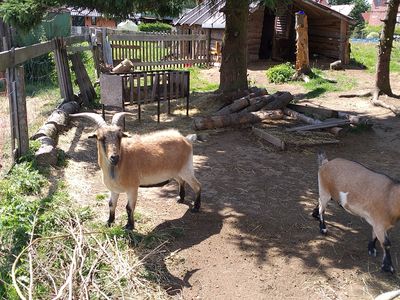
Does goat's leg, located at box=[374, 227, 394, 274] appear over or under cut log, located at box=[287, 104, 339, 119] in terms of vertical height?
under

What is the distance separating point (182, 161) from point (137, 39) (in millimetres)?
13169

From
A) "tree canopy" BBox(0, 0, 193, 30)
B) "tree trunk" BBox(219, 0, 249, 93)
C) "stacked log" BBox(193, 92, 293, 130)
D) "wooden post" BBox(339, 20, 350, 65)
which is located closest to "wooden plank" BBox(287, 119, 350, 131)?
"stacked log" BBox(193, 92, 293, 130)

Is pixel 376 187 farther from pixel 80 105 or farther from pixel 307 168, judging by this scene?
pixel 80 105

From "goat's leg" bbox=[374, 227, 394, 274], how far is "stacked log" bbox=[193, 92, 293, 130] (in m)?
5.44

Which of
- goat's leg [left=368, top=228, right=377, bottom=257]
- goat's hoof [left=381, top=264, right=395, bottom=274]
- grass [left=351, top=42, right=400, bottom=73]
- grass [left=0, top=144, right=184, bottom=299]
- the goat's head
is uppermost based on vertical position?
grass [left=351, top=42, right=400, bottom=73]

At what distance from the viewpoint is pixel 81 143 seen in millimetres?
8383

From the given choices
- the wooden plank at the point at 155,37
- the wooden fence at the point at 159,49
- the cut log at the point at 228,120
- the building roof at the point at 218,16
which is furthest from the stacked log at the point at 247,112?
the wooden plank at the point at 155,37

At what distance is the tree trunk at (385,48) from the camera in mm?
11914

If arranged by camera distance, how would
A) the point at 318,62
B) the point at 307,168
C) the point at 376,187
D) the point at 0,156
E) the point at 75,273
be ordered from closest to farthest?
the point at 75,273 < the point at 376,187 < the point at 0,156 < the point at 307,168 < the point at 318,62

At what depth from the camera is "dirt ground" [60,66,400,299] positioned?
4.25m

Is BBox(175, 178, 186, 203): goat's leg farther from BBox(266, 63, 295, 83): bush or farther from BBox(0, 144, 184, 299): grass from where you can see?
BBox(266, 63, 295, 83): bush

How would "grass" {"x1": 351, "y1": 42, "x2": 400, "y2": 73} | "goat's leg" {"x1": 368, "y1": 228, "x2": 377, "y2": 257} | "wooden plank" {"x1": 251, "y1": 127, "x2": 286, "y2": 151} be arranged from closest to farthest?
"goat's leg" {"x1": 368, "y1": 228, "x2": 377, "y2": 257} < "wooden plank" {"x1": 251, "y1": 127, "x2": 286, "y2": 151} < "grass" {"x1": 351, "y1": 42, "x2": 400, "y2": 73}

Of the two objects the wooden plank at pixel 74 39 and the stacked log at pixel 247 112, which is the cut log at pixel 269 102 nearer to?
the stacked log at pixel 247 112

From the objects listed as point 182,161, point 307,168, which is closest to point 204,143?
point 307,168
